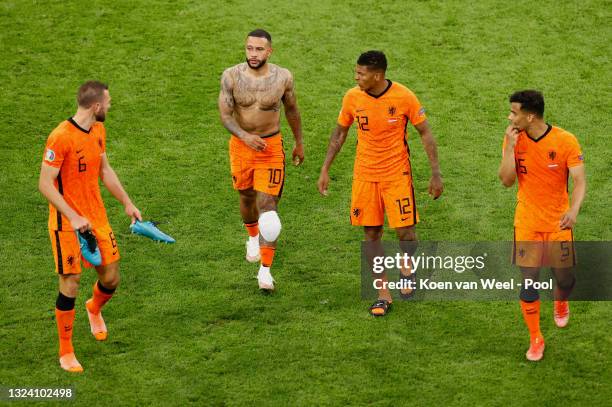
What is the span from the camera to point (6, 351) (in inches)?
382

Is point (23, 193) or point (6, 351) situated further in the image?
point (23, 193)

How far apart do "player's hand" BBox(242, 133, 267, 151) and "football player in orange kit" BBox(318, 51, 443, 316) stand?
68 cm

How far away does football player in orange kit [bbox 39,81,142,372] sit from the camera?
892 cm

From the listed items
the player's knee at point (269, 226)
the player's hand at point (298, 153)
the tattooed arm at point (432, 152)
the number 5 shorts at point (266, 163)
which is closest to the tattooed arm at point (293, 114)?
the player's hand at point (298, 153)

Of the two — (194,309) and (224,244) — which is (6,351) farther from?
(224,244)

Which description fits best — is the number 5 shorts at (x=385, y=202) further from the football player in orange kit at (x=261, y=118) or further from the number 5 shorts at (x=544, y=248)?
the number 5 shorts at (x=544, y=248)

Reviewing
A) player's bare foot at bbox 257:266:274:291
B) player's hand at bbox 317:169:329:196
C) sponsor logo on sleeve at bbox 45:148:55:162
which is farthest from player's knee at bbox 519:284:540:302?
sponsor logo on sleeve at bbox 45:148:55:162

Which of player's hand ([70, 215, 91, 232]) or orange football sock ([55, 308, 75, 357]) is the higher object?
player's hand ([70, 215, 91, 232])

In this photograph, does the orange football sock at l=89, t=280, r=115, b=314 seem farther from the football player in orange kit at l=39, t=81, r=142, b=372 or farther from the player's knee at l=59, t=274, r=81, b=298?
the player's knee at l=59, t=274, r=81, b=298

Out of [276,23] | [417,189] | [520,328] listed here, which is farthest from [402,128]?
[276,23]

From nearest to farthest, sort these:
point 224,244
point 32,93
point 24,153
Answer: point 224,244, point 24,153, point 32,93

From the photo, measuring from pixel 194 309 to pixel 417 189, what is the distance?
3.89 metres

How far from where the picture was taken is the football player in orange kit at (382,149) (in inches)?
401

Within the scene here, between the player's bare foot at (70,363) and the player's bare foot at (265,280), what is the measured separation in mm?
2213
